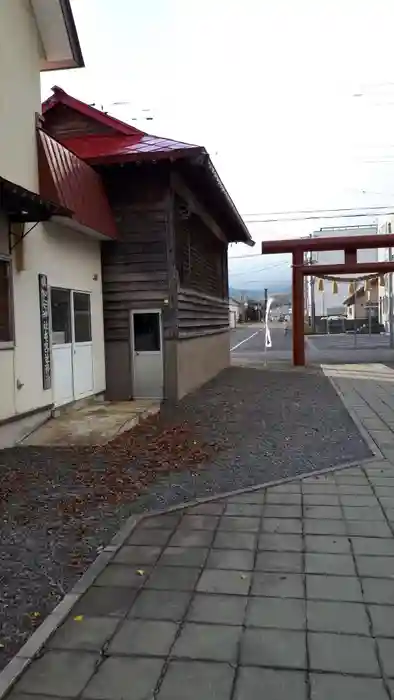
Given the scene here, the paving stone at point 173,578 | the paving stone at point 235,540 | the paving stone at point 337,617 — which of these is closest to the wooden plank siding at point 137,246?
the paving stone at point 235,540

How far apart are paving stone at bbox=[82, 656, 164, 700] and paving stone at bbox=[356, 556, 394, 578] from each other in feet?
5.00

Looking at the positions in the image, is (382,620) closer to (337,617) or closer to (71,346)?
(337,617)

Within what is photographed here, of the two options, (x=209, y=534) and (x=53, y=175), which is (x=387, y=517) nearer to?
(x=209, y=534)

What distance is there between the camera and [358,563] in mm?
3713

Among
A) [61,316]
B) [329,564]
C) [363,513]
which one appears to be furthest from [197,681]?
[61,316]

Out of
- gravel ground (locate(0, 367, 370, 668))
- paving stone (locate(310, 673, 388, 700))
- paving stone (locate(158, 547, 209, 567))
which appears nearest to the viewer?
paving stone (locate(310, 673, 388, 700))

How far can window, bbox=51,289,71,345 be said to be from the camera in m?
9.02

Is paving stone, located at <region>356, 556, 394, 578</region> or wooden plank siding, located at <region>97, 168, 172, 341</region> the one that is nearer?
paving stone, located at <region>356, 556, 394, 578</region>

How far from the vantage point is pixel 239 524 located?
4508 millimetres

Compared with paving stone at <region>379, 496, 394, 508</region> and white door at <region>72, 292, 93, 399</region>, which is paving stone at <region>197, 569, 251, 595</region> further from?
white door at <region>72, 292, 93, 399</region>

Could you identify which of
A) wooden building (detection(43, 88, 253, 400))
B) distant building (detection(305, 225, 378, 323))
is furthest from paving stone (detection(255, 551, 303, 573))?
distant building (detection(305, 225, 378, 323))

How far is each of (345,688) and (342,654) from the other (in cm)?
25

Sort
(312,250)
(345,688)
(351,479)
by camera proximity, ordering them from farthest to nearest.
A: (312,250) → (351,479) → (345,688)

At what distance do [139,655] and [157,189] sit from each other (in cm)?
898
